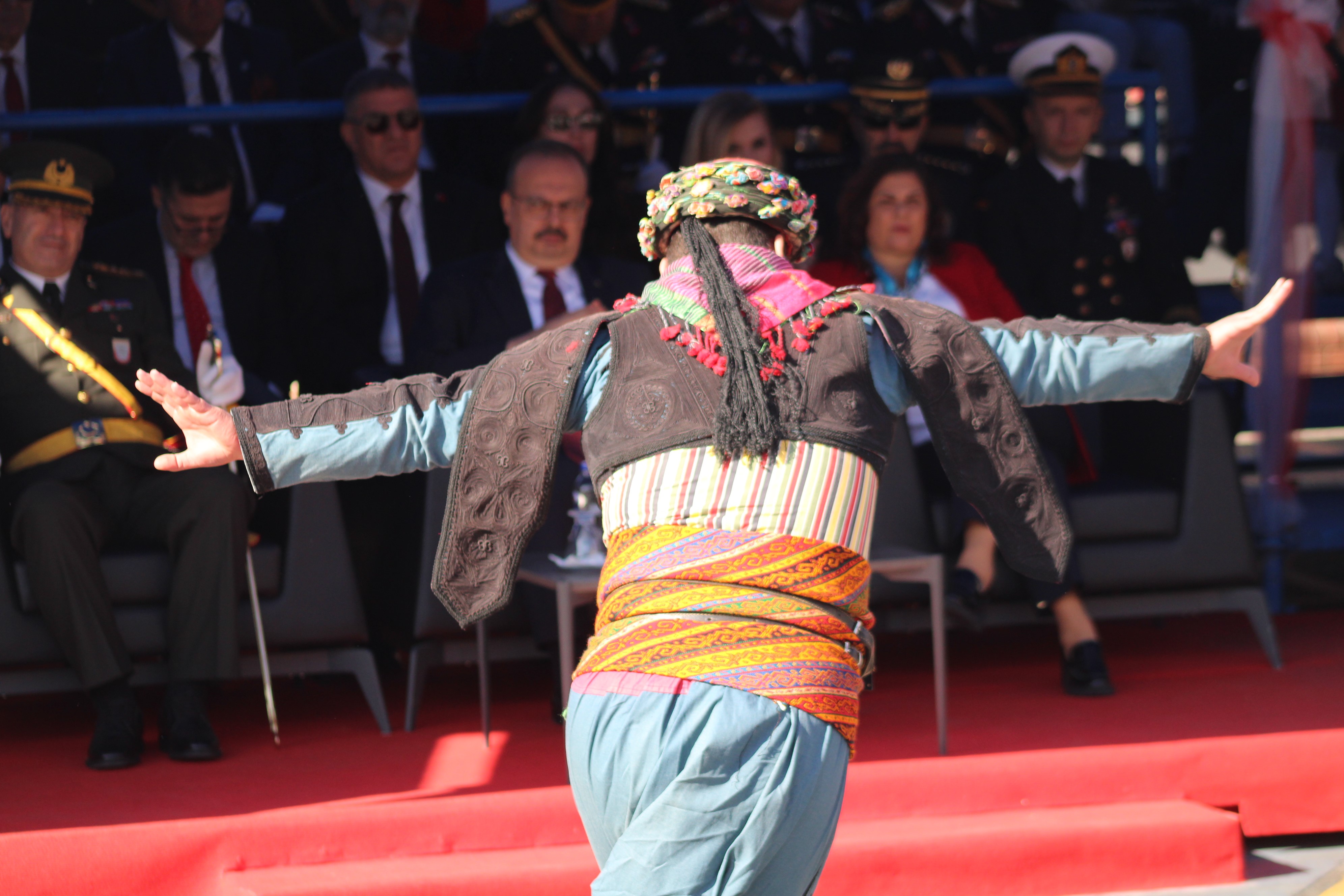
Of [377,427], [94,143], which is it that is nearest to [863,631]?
[377,427]

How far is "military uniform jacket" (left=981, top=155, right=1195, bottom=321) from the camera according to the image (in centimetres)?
480

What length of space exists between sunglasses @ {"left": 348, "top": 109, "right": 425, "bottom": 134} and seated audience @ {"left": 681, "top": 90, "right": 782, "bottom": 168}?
88cm

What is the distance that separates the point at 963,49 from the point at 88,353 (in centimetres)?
338

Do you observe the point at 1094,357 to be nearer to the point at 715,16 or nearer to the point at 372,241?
the point at 372,241

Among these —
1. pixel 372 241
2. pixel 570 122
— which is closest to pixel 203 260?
pixel 372 241

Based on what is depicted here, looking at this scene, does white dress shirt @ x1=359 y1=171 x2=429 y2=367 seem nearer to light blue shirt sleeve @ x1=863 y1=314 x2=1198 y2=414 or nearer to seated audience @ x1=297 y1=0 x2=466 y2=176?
seated audience @ x1=297 y1=0 x2=466 y2=176

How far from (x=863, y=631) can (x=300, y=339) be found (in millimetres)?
3011

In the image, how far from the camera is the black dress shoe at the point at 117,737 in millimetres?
3402

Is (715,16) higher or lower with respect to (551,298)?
higher

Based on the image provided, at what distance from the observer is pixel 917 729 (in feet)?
11.6

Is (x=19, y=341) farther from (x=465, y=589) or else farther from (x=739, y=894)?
(x=739, y=894)

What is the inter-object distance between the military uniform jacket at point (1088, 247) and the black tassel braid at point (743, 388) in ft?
10.1

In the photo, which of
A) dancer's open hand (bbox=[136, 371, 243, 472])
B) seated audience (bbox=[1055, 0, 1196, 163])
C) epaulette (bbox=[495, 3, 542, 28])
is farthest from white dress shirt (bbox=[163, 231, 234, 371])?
seated audience (bbox=[1055, 0, 1196, 163])

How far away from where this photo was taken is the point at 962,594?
3.78 m
